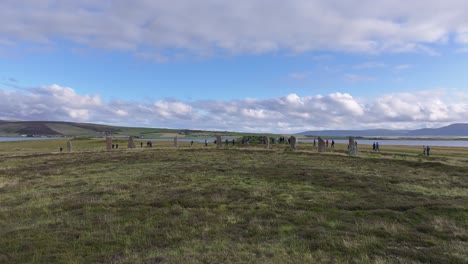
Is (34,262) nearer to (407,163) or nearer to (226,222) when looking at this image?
(226,222)

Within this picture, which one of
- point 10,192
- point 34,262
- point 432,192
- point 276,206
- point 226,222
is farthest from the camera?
point 10,192

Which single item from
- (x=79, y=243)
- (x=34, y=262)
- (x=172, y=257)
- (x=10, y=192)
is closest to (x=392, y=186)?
(x=172, y=257)

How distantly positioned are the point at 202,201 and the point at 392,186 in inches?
348

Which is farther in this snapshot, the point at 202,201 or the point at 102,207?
the point at 202,201

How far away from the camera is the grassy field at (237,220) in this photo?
22.8ft

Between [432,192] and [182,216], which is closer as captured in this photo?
[182,216]

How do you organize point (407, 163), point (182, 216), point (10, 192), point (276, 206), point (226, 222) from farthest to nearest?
1. point (407, 163)
2. point (10, 192)
3. point (276, 206)
4. point (182, 216)
5. point (226, 222)

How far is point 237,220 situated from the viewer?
9.64 meters

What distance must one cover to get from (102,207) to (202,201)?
3.36 m

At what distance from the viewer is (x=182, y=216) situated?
33.4 feet

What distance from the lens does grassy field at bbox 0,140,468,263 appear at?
6.95 metres

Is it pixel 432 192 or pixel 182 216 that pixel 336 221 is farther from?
pixel 432 192

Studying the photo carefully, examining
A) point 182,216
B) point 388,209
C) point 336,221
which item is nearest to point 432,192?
point 388,209

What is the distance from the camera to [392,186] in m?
15.4
